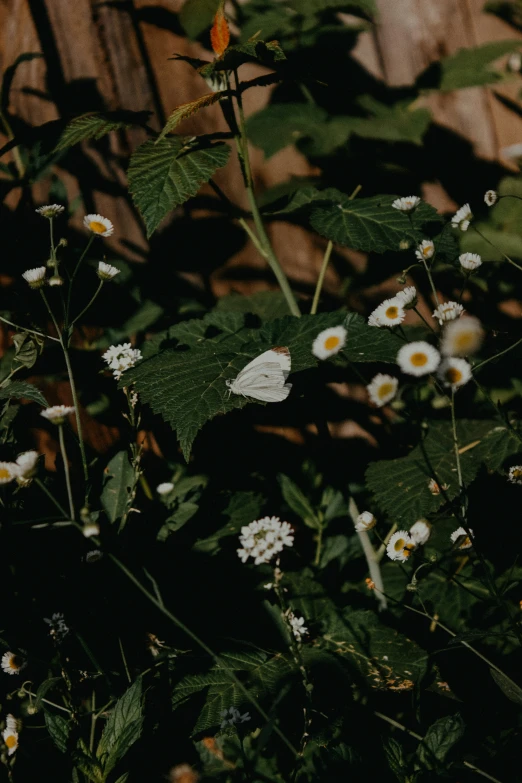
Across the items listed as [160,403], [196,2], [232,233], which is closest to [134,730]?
[160,403]

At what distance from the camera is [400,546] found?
3.43 ft

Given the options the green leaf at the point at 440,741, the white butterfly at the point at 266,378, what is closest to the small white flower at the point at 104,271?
the white butterfly at the point at 266,378

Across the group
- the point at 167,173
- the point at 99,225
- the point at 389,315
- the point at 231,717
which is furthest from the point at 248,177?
the point at 231,717

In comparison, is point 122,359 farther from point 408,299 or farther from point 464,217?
point 464,217

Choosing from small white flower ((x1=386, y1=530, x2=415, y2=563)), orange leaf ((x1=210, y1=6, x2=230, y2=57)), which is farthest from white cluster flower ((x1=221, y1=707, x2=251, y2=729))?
orange leaf ((x1=210, y1=6, x2=230, y2=57))

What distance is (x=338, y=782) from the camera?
942mm

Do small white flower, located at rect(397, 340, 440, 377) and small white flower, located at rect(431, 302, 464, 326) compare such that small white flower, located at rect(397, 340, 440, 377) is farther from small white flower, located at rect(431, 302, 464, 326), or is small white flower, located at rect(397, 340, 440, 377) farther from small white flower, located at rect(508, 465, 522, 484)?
small white flower, located at rect(508, 465, 522, 484)

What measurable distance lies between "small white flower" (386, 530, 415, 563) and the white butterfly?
310 millimetres

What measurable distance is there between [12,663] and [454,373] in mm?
866

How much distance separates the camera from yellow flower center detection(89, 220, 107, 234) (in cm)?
115

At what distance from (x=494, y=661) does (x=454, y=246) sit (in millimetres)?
804

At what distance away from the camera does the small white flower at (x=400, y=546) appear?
99cm

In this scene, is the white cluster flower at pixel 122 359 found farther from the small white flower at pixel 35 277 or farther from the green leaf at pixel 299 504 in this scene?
the green leaf at pixel 299 504

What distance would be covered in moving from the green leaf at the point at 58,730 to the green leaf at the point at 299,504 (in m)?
0.71
